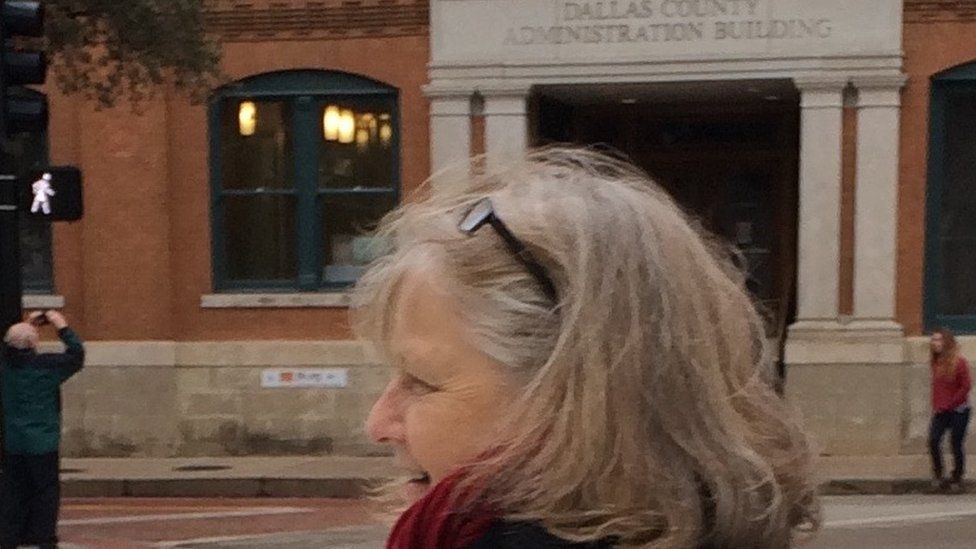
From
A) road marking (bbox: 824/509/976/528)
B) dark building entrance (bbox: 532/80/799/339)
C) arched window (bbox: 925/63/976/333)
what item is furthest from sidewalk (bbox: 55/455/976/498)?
dark building entrance (bbox: 532/80/799/339)

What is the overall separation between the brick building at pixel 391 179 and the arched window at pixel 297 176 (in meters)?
0.03

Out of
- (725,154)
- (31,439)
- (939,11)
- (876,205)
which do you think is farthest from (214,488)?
(939,11)

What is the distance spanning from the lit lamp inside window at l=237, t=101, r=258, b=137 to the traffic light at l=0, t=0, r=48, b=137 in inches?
282

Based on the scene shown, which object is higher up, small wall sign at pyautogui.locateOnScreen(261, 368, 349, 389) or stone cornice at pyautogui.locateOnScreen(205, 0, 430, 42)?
stone cornice at pyautogui.locateOnScreen(205, 0, 430, 42)

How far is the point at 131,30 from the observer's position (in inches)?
450

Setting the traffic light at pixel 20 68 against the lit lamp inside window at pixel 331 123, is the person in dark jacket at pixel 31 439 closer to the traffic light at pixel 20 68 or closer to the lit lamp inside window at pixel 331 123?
the traffic light at pixel 20 68

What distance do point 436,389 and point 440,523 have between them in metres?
0.15

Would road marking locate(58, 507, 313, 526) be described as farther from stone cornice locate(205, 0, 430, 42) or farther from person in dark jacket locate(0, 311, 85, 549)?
stone cornice locate(205, 0, 430, 42)

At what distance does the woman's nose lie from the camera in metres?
1.27

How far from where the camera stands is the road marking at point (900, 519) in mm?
10734

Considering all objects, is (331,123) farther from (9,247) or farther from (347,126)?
(9,247)

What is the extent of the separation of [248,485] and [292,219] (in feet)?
11.3

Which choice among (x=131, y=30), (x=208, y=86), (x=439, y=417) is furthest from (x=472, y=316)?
(x=208, y=86)

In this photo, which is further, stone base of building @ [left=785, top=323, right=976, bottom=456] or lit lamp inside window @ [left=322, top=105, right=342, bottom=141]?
lit lamp inside window @ [left=322, top=105, right=342, bottom=141]
